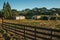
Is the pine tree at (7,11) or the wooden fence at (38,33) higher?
the pine tree at (7,11)

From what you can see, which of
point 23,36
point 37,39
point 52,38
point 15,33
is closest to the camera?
point 52,38

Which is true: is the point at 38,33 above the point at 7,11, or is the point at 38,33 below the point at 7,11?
below

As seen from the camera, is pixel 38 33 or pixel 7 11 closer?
pixel 38 33

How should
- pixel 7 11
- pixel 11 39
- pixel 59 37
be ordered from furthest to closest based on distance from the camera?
pixel 7 11, pixel 11 39, pixel 59 37

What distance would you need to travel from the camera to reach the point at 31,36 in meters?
9.37

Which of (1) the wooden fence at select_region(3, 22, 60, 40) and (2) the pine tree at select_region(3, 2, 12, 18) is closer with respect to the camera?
(1) the wooden fence at select_region(3, 22, 60, 40)

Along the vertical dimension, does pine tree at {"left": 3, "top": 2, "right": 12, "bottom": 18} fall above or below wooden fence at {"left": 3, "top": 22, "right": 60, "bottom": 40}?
above

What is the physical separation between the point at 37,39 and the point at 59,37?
2.50m

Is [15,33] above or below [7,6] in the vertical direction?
below

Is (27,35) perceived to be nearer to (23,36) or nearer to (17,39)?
(23,36)

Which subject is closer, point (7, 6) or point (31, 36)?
point (31, 36)

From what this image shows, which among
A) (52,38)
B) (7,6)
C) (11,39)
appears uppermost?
(7,6)

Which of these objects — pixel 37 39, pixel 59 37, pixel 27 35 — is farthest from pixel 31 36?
pixel 59 37

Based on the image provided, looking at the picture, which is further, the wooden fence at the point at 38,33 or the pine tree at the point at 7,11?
the pine tree at the point at 7,11
